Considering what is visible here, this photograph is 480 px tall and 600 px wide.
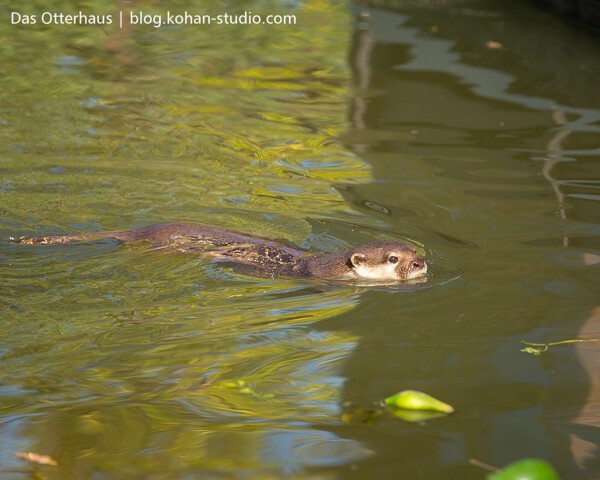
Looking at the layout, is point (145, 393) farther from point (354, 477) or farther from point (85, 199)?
point (85, 199)

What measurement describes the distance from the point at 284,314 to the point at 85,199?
3.01m

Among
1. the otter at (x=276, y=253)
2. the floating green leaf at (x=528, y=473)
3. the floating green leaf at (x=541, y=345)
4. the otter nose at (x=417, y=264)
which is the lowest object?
the otter at (x=276, y=253)

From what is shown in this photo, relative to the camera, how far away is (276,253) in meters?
7.14

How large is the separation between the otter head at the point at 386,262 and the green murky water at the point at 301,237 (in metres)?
0.17

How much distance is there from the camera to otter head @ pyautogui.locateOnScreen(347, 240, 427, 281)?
6.64 m

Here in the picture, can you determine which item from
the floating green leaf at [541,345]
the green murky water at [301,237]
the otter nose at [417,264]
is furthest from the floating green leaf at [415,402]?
the otter nose at [417,264]

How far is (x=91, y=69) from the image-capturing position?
11.9 m

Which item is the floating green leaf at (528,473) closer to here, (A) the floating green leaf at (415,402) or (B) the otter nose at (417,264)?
(A) the floating green leaf at (415,402)

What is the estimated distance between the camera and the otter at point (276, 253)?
6691 mm

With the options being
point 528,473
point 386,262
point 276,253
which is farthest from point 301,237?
point 528,473

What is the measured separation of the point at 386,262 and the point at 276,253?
0.88 meters

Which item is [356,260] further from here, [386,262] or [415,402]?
[415,402]

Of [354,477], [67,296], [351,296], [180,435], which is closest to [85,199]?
[67,296]

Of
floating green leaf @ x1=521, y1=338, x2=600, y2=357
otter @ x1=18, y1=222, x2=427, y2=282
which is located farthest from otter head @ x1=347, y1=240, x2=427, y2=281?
floating green leaf @ x1=521, y1=338, x2=600, y2=357
